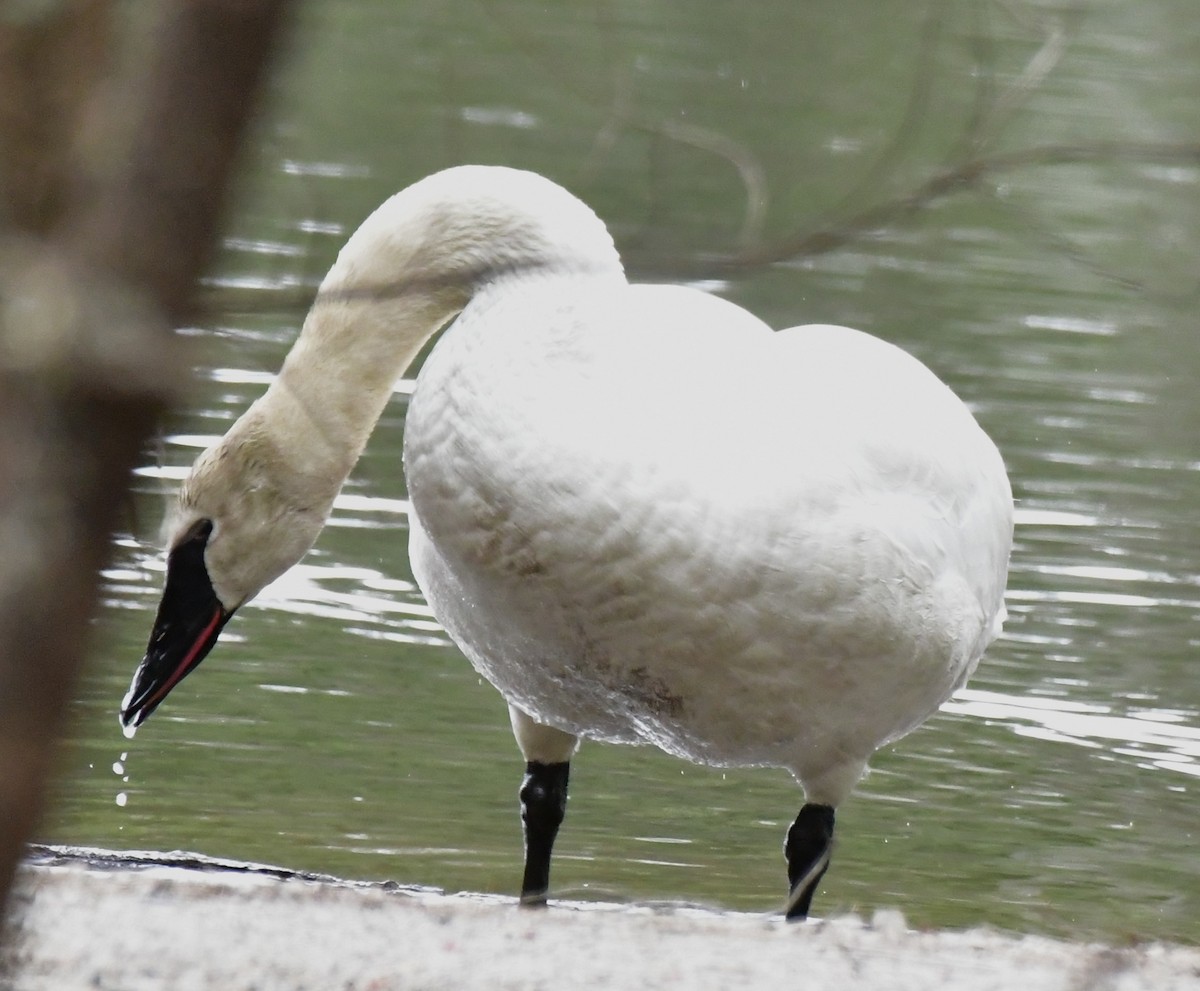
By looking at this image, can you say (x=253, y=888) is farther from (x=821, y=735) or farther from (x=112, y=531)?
(x=112, y=531)

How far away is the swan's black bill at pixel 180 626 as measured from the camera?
15.4 feet

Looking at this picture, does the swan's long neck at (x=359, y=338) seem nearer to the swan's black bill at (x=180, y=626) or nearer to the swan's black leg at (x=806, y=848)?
the swan's black bill at (x=180, y=626)

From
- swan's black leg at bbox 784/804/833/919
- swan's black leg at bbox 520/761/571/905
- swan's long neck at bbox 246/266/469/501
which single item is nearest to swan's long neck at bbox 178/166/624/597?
swan's long neck at bbox 246/266/469/501

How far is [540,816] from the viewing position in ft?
18.0

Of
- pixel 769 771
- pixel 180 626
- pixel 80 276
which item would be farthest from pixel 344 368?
pixel 769 771

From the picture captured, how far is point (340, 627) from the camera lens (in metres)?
7.75

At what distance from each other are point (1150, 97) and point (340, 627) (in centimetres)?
1157

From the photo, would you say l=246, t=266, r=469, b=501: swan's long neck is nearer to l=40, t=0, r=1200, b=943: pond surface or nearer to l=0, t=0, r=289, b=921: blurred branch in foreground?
l=40, t=0, r=1200, b=943: pond surface

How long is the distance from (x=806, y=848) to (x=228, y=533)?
1.53 metres

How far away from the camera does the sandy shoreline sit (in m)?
4.39

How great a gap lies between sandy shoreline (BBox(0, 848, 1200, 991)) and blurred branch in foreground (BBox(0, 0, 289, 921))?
2.15 meters

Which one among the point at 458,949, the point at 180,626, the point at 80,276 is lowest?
the point at 458,949

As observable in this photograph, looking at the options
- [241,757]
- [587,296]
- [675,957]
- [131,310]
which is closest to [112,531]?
[131,310]

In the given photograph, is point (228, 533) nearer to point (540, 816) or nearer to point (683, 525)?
point (683, 525)
